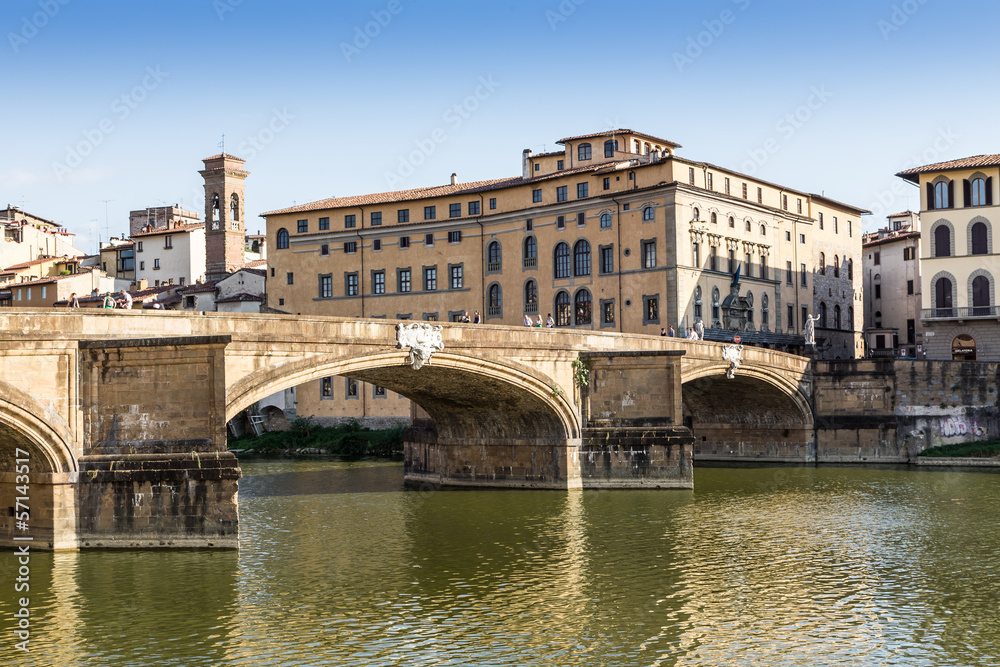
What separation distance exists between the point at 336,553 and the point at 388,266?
134 ft

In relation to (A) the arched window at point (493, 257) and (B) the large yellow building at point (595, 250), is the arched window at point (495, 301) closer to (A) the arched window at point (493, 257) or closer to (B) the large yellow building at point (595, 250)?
(B) the large yellow building at point (595, 250)

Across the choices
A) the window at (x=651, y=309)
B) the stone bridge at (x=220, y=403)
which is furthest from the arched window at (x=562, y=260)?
the stone bridge at (x=220, y=403)

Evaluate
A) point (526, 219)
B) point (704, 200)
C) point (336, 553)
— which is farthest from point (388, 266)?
point (336, 553)

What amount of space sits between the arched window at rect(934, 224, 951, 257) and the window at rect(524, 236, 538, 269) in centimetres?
2081

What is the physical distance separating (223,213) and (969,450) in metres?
50.9

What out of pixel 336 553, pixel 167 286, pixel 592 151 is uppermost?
pixel 592 151

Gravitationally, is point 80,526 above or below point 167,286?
below

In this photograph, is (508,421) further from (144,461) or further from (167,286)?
(167,286)

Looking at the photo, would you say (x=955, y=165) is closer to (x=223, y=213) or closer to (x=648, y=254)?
(x=648, y=254)

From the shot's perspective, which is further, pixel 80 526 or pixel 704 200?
pixel 704 200

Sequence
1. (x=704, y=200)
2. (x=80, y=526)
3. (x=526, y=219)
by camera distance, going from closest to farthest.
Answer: (x=80, y=526)
(x=704, y=200)
(x=526, y=219)

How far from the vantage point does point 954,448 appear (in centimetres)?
4828

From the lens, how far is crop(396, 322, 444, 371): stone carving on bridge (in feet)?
105

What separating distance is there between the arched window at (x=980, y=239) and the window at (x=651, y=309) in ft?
52.7
